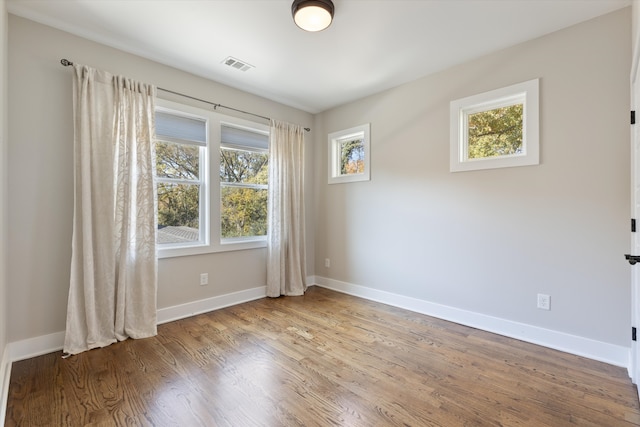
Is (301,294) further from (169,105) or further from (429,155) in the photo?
(169,105)

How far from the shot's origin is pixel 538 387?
1.90 m

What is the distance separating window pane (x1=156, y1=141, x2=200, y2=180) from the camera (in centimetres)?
303

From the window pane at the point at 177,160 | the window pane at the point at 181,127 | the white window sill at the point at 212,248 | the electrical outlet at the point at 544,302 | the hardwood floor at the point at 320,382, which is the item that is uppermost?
the window pane at the point at 181,127

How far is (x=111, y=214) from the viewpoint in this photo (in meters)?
2.51

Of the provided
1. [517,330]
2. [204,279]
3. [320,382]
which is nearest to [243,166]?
[204,279]

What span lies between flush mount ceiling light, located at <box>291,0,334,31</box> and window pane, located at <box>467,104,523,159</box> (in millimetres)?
1829

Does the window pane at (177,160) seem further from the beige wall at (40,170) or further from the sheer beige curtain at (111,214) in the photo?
the beige wall at (40,170)

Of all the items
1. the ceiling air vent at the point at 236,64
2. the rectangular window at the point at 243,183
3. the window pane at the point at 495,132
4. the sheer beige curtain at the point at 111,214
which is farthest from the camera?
the rectangular window at the point at 243,183

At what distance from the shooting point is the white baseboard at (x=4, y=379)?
1610 mm

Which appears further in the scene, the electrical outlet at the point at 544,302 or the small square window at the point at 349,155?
the small square window at the point at 349,155

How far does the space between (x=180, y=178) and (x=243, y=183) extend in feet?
2.57

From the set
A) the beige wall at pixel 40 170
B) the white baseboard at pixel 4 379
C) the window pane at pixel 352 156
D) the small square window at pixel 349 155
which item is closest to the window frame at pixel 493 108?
the small square window at pixel 349 155

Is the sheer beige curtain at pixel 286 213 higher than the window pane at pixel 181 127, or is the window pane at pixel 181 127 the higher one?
the window pane at pixel 181 127

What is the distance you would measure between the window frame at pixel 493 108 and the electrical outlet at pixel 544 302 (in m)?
1.18
